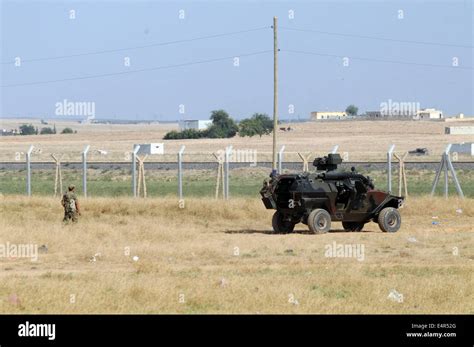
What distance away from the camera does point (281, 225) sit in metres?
28.9

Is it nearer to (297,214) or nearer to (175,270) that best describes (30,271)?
(175,270)

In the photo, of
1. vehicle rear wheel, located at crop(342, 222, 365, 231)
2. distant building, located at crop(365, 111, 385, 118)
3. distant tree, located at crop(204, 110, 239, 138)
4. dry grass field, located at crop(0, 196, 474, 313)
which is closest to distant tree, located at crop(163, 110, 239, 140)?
distant tree, located at crop(204, 110, 239, 138)

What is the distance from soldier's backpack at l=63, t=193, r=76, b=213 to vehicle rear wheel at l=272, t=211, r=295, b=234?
5.23 metres

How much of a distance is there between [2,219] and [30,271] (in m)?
9.88

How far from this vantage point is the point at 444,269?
20688mm

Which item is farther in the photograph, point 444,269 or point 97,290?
point 444,269

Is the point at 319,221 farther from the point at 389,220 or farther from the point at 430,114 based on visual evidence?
the point at 430,114

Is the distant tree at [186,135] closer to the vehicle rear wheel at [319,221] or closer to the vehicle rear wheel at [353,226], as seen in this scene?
the vehicle rear wheel at [353,226]

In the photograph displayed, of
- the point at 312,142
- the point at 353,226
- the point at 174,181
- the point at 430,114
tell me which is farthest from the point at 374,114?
the point at 353,226

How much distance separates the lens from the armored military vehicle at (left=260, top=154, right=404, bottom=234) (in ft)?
91.0

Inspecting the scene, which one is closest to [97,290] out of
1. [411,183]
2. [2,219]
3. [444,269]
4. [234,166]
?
[444,269]
